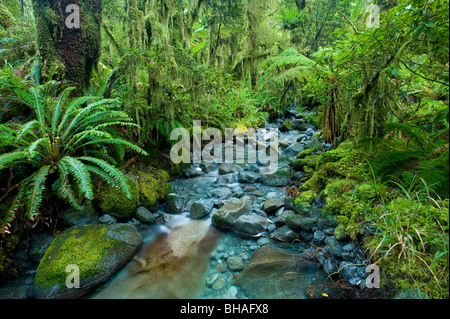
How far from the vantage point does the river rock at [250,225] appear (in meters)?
2.94

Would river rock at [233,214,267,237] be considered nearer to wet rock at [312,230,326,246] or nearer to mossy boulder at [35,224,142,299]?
wet rock at [312,230,326,246]

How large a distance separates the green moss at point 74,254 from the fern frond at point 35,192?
1.38ft

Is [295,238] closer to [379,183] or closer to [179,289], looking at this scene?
[379,183]

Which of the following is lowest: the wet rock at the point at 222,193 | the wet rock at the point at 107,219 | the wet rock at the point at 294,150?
the wet rock at the point at 222,193

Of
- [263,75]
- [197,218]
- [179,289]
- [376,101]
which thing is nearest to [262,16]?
[263,75]

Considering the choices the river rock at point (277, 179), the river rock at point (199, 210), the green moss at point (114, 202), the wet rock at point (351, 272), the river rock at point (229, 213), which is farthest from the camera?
the river rock at point (277, 179)

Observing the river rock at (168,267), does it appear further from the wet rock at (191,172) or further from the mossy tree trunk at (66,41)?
the mossy tree trunk at (66,41)

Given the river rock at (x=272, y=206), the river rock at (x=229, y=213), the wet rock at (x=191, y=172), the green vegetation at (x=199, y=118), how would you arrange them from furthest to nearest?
1. the wet rock at (x=191, y=172)
2. the river rock at (x=272, y=206)
3. the river rock at (x=229, y=213)
4. the green vegetation at (x=199, y=118)

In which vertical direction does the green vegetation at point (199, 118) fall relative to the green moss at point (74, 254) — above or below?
above

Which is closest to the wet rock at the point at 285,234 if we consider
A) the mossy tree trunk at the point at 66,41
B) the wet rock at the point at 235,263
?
the wet rock at the point at 235,263

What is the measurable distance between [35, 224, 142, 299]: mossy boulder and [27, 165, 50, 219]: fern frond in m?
0.43

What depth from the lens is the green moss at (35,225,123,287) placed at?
2068mm

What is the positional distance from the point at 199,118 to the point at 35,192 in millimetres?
4365

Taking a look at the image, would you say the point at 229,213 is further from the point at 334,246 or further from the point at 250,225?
the point at 334,246
